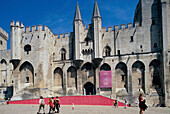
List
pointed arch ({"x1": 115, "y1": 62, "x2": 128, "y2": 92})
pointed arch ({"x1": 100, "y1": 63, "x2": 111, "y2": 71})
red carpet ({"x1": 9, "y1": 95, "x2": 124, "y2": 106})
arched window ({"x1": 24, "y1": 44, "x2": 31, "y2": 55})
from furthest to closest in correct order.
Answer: arched window ({"x1": 24, "y1": 44, "x2": 31, "y2": 55}), pointed arch ({"x1": 100, "y1": 63, "x2": 111, "y2": 71}), pointed arch ({"x1": 115, "y1": 62, "x2": 128, "y2": 92}), red carpet ({"x1": 9, "y1": 95, "x2": 124, "y2": 106})

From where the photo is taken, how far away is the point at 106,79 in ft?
108

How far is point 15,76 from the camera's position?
35000mm

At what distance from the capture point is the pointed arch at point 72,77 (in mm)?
35688

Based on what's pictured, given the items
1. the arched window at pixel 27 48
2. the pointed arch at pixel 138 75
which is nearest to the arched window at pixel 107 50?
the pointed arch at pixel 138 75

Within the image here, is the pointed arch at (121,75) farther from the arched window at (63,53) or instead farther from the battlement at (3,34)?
the battlement at (3,34)

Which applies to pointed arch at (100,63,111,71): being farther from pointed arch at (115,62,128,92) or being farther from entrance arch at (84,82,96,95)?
entrance arch at (84,82,96,95)

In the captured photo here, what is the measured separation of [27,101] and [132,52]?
2016 centimetres

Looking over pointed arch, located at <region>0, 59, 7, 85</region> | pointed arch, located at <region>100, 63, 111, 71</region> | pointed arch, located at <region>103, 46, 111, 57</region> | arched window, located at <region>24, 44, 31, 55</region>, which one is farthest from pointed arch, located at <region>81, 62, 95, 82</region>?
pointed arch, located at <region>0, 59, 7, 85</region>

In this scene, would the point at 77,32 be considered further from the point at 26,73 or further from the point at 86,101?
the point at 86,101

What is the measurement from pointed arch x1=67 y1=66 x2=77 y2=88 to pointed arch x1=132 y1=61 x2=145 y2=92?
10921 millimetres

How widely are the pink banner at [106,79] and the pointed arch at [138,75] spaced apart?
13.4 ft

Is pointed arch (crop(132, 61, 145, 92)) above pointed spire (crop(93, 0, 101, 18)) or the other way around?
the other way around

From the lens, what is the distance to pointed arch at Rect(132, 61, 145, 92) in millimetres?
31547

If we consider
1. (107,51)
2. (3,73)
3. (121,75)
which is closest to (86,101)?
(121,75)
